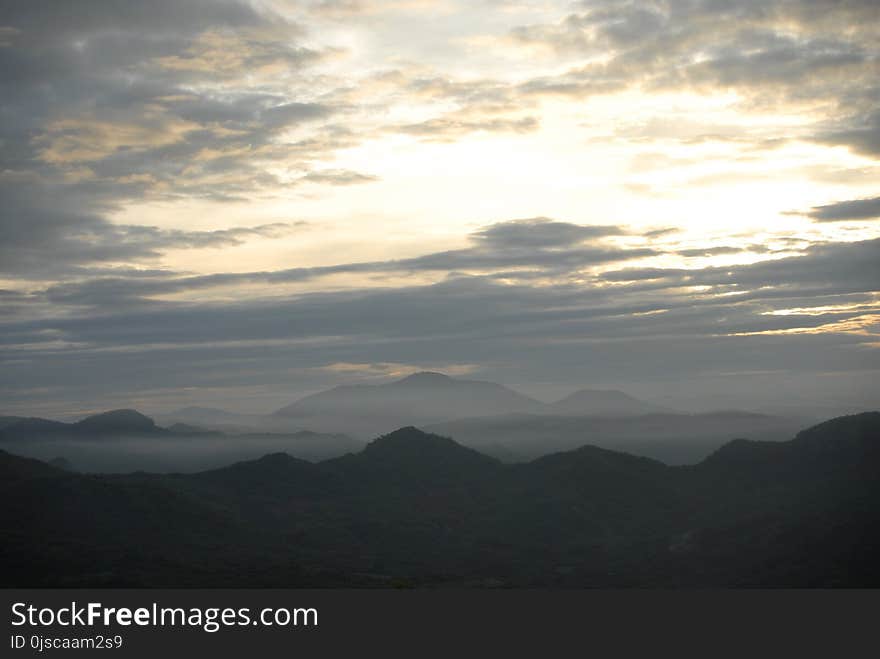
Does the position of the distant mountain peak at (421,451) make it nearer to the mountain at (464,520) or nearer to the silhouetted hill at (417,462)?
the silhouetted hill at (417,462)

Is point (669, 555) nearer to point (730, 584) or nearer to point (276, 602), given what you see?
point (730, 584)

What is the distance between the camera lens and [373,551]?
118812 millimetres

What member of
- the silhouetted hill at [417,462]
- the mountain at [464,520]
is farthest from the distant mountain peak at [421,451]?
the mountain at [464,520]

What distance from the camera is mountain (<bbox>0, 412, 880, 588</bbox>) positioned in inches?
3885

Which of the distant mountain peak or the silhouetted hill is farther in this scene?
the distant mountain peak

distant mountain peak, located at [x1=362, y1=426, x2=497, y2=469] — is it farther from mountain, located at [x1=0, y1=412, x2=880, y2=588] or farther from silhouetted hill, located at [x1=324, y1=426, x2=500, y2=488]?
mountain, located at [x1=0, y1=412, x2=880, y2=588]

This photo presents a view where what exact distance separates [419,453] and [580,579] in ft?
262

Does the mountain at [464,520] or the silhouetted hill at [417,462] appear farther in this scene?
the silhouetted hill at [417,462]

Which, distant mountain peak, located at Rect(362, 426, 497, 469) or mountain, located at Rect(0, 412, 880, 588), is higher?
distant mountain peak, located at Rect(362, 426, 497, 469)

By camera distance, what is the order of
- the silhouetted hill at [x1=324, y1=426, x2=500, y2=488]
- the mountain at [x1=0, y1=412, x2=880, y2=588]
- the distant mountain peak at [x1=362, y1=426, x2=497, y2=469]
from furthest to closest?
1. the distant mountain peak at [x1=362, y1=426, x2=497, y2=469]
2. the silhouetted hill at [x1=324, y1=426, x2=500, y2=488]
3. the mountain at [x1=0, y1=412, x2=880, y2=588]

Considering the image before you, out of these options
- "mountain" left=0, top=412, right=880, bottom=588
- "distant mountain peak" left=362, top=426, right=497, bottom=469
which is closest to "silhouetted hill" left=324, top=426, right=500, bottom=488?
"distant mountain peak" left=362, top=426, right=497, bottom=469

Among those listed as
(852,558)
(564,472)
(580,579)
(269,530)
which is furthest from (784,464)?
(269,530)

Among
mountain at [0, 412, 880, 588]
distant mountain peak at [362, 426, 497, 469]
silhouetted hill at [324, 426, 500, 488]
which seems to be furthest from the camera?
distant mountain peak at [362, 426, 497, 469]

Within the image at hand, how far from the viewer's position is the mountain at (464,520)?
9869 centimetres
